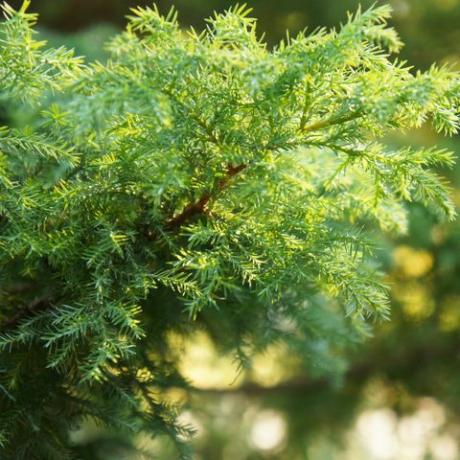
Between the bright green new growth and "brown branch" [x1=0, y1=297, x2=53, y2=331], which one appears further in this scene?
"brown branch" [x1=0, y1=297, x2=53, y2=331]

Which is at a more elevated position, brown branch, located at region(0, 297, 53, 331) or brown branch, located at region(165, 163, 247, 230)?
brown branch, located at region(165, 163, 247, 230)

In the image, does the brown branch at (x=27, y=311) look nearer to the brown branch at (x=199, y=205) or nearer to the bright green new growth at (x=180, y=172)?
the bright green new growth at (x=180, y=172)

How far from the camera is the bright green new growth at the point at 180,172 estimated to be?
60 centimetres

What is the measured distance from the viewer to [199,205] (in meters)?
0.69

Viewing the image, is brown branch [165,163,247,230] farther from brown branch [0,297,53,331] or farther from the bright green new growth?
brown branch [0,297,53,331]

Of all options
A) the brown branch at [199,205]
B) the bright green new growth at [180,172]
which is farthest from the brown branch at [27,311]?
the brown branch at [199,205]

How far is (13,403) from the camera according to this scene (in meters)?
0.74

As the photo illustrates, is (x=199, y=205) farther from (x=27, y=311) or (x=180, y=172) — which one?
(x=27, y=311)

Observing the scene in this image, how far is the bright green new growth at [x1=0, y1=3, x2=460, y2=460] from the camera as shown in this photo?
60 centimetres

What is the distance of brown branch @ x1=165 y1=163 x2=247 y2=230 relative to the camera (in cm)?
66

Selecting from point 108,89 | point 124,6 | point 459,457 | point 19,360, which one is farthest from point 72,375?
point 124,6

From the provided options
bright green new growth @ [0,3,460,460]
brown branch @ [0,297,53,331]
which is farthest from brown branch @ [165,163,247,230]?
brown branch @ [0,297,53,331]

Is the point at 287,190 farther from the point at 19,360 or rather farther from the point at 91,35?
the point at 91,35

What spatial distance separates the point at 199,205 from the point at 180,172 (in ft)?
0.31
